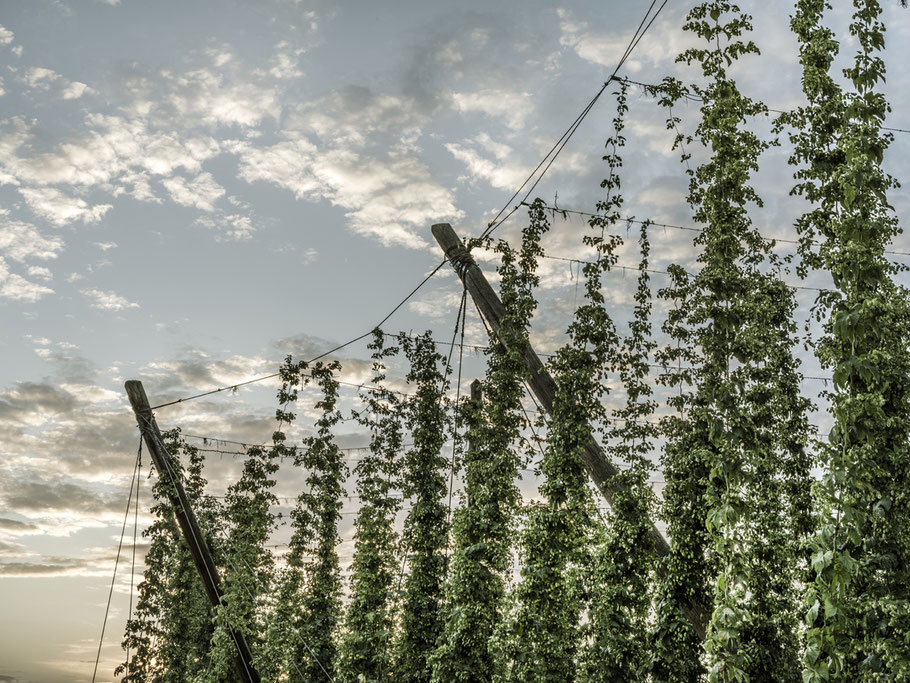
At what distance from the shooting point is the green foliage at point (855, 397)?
500cm

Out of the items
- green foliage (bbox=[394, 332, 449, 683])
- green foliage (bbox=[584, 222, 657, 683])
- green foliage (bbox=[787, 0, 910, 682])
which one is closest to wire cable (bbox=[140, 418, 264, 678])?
green foliage (bbox=[394, 332, 449, 683])

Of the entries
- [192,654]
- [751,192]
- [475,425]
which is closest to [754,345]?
[751,192]

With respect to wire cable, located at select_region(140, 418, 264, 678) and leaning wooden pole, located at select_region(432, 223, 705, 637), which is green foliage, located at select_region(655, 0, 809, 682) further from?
wire cable, located at select_region(140, 418, 264, 678)

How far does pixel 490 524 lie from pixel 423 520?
133 inches

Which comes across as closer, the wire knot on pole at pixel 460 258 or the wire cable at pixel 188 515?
the wire knot on pole at pixel 460 258

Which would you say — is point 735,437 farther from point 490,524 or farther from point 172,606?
point 172,606

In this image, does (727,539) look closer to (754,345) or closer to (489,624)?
(754,345)

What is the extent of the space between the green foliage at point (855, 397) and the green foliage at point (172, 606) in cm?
1457

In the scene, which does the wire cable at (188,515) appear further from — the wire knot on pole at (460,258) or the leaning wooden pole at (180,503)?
Result: the wire knot on pole at (460,258)

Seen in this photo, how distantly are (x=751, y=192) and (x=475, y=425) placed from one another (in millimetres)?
5585

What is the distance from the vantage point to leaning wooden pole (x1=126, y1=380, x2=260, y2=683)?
1268 centimetres

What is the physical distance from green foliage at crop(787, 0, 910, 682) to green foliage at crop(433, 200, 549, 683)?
4596 millimetres

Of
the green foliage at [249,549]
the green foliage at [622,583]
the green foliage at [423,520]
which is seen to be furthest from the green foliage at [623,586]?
the green foliage at [249,549]

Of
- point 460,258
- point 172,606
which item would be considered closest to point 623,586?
point 460,258
